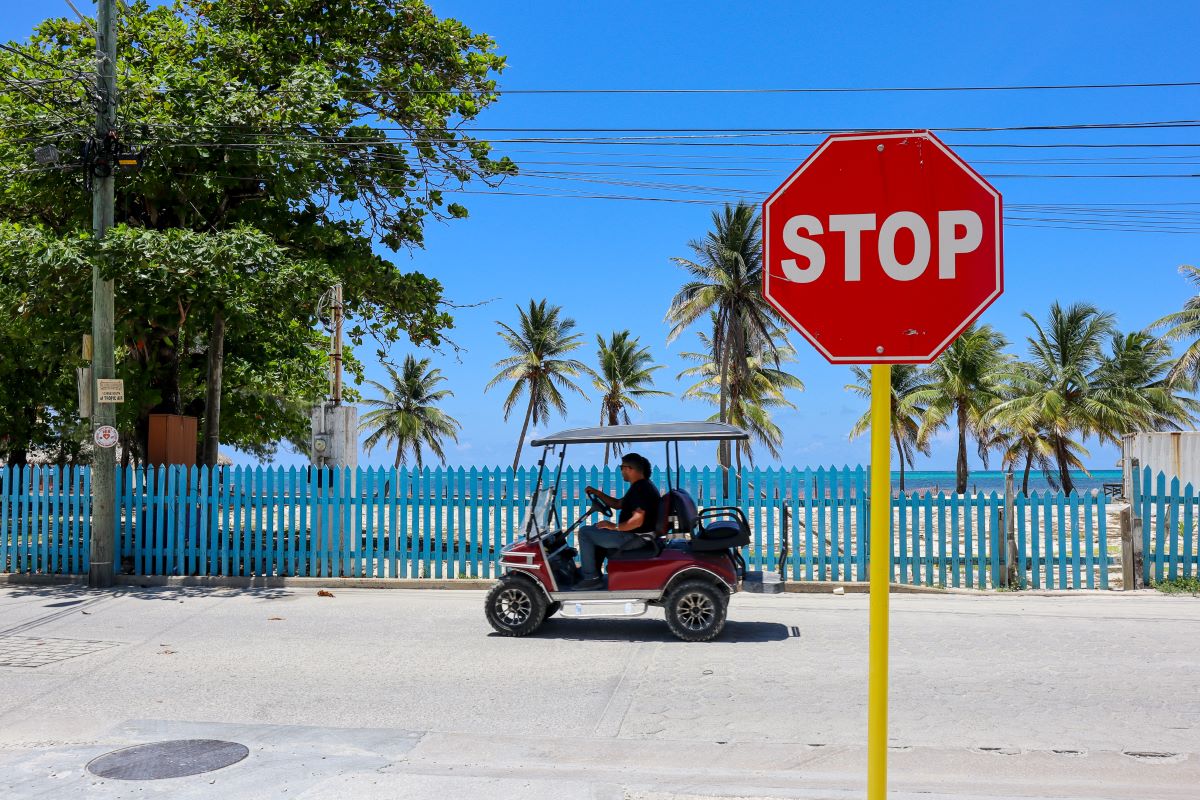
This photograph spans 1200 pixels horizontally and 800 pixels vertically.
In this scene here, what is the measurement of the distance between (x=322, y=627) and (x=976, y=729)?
22.3 feet

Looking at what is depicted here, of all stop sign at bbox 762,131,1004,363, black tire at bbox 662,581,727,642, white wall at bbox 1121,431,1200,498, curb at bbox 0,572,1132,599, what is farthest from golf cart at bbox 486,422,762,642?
white wall at bbox 1121,431,1200,498

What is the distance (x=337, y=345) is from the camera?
17.7 meters

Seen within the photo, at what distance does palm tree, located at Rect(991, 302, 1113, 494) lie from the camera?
127ft

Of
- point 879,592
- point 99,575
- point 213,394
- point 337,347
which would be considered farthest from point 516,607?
point 213,394

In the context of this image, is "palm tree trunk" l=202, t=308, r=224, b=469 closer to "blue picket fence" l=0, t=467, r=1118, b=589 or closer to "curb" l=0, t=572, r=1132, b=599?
"blue picket fence" l=0, t=467, r=1118, b=589

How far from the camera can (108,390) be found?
43.0 feet

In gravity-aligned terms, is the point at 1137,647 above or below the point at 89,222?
below

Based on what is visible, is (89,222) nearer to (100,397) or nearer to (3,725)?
(100,397)

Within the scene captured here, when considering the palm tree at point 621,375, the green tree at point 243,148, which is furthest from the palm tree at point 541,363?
the green tree at point 243,148

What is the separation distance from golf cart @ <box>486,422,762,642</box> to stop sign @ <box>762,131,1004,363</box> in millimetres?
5769

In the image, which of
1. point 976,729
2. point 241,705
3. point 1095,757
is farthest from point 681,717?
point 241,705

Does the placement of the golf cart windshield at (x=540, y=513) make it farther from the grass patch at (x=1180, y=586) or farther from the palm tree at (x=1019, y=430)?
the palm tree at (x=1019, y=430)

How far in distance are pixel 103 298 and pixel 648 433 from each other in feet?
28.2

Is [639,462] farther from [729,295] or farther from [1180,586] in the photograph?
[729,295]
